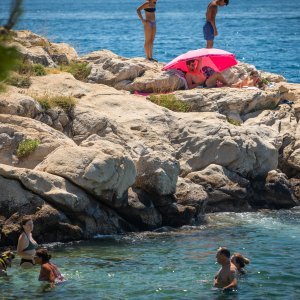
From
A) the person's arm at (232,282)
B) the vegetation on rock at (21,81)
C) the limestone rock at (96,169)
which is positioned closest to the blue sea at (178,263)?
the person's arm at (232,282)

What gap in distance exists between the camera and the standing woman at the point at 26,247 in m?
24.4

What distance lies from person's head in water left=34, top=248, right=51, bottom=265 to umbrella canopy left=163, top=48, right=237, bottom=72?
1368 centimetres

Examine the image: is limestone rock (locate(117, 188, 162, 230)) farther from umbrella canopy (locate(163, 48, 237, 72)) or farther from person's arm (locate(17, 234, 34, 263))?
umbrella canopy (locate(163, 48, 237, 72))

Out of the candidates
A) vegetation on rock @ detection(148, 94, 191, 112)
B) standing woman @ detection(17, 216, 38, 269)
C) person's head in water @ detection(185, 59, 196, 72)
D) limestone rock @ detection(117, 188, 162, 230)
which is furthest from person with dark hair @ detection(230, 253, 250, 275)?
person's head in water @ detection(185, 59, 196, 72)

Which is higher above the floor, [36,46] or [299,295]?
[36,46]

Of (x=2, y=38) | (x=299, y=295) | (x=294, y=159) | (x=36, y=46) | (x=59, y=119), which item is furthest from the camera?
(x=36, y=46)

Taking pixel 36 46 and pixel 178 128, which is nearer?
pixel 178 128

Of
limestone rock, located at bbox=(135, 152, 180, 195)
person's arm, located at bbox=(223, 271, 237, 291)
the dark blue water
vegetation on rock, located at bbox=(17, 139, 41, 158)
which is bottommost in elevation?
the dark blue water

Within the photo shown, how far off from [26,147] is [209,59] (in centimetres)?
970

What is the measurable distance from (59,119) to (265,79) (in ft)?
33.2

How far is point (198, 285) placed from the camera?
2348cm

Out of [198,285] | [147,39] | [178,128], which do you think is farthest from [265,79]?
[198,285]

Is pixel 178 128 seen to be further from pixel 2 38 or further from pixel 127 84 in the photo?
pixel 2 38

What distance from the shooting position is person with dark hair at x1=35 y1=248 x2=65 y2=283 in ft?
75.8
